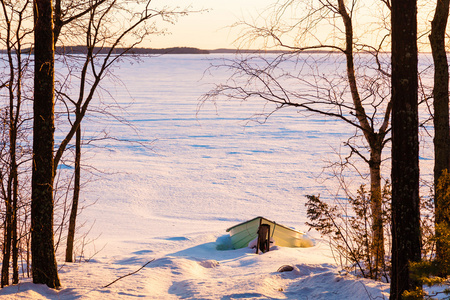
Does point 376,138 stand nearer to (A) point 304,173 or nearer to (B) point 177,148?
(A) point 304,173

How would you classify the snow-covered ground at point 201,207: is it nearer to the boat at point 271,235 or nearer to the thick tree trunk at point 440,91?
the boat at point 271,235

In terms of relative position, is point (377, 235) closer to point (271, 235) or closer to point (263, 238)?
point (263, 238)

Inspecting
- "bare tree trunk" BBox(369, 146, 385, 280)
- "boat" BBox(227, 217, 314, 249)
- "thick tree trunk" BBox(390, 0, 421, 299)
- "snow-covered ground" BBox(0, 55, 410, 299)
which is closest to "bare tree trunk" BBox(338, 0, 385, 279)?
"bare tree trunk" BBox(369, 146, 385, 280)

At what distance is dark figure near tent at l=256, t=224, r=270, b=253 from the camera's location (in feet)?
36.0

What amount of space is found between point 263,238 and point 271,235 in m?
1.67

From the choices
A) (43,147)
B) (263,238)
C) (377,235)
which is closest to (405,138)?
(377,235)

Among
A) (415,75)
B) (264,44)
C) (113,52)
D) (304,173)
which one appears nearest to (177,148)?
(304,173)

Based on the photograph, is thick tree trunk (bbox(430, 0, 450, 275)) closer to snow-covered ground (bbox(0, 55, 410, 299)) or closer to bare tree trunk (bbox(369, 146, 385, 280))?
bare tree trunk (bbox(369, 146, 385, 280))

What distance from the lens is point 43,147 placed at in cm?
555

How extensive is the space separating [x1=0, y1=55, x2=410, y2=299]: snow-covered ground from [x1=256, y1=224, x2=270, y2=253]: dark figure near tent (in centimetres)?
42

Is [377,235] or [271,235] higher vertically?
[377,235]

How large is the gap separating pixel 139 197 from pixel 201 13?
11.7m

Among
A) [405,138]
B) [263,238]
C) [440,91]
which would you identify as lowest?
[263,238]

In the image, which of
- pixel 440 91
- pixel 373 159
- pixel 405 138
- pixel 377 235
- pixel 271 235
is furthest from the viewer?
pixel 271 235
